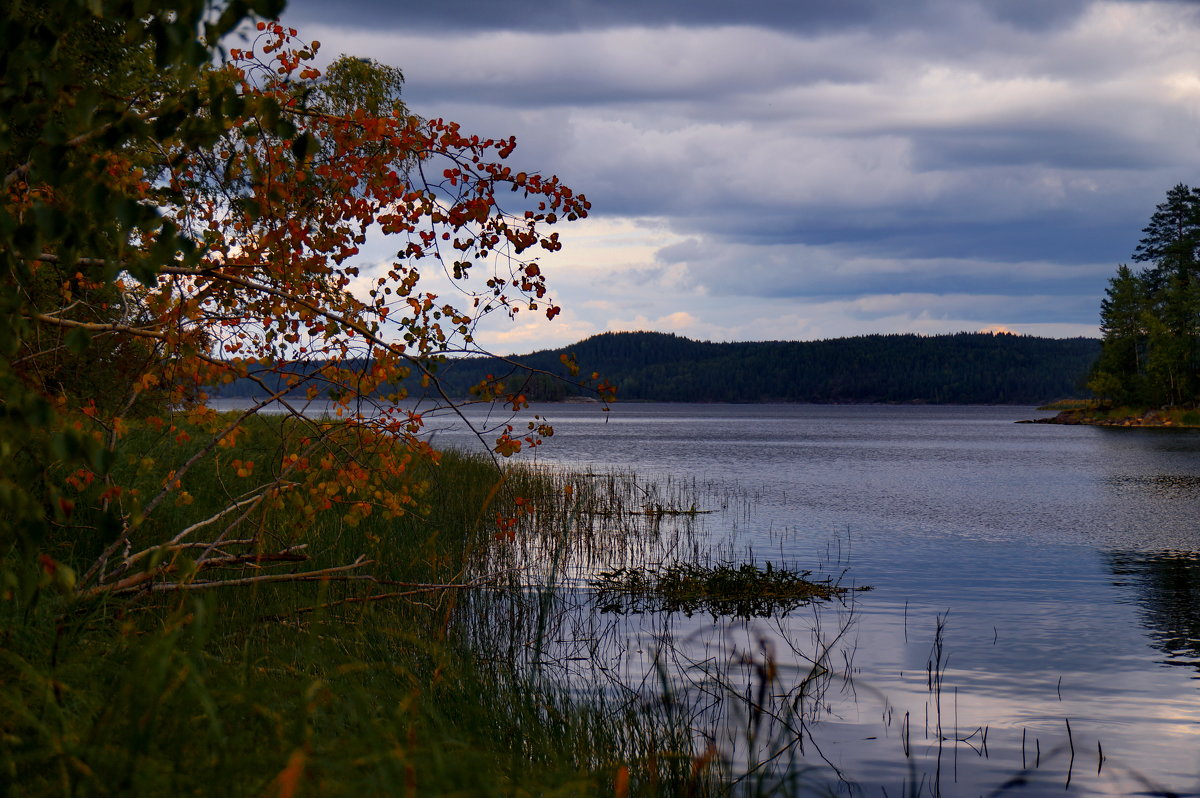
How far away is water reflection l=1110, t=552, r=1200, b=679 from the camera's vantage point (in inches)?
448

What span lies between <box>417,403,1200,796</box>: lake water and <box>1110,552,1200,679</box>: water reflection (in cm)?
4

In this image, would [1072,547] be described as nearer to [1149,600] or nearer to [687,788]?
[1149,600]

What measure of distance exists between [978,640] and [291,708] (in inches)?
372

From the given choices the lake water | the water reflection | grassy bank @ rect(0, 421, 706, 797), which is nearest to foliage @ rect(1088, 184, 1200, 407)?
the lake water

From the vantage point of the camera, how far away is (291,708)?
4.77 meters

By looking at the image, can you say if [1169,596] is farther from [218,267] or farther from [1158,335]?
[1158,335]

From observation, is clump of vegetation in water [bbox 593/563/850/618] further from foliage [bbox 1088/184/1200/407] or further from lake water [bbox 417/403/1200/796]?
foliage [bbox 1088/184/1200/407]

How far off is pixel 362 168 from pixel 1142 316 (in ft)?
287

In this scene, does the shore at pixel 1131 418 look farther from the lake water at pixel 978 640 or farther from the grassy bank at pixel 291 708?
the grassy bank at pixel 291 708

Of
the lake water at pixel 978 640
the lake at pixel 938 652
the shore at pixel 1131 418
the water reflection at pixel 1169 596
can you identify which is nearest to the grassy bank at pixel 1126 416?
the shore at pixel 1131 418

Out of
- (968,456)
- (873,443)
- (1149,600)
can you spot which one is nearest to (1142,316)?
(873,443)

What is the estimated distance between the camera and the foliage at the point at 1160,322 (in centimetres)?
7814

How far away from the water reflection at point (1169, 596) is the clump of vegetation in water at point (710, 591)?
4212 mm

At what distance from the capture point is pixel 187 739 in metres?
3.90
